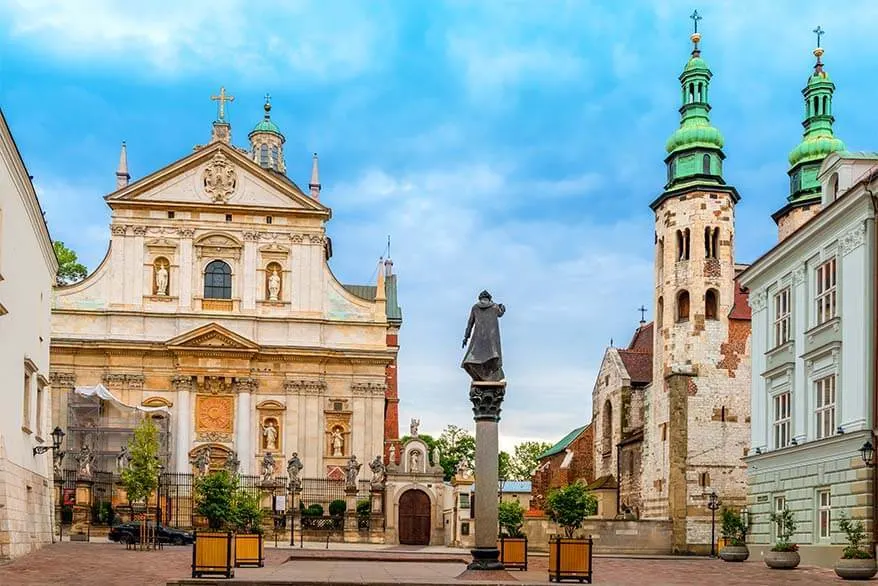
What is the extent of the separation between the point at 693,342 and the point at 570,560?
3838 cm

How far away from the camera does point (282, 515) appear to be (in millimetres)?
51344

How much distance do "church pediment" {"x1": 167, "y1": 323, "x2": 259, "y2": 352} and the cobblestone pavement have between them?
2935cm

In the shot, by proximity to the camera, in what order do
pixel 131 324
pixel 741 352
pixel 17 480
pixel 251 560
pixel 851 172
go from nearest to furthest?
pixel 251 560
pixel 17 480
pixel 851 172
pixel 741 352
pixel 131 324

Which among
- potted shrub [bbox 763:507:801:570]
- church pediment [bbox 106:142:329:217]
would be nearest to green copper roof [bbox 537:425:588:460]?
church pediment [bbox 106:142:329:217]

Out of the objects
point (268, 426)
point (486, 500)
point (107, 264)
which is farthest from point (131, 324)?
point (486, 500)

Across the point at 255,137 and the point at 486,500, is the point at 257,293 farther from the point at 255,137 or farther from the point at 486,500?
the point at 486,500

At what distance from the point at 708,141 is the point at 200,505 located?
3092 centimetres

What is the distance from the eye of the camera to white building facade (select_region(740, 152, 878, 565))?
29781 millimetres

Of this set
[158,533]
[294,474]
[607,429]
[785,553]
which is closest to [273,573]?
[785,553]

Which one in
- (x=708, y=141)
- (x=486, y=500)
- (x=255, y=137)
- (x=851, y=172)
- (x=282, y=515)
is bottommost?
(x=282, y=515)

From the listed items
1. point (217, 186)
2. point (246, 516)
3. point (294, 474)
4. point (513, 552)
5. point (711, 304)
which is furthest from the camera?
point (217, 186)

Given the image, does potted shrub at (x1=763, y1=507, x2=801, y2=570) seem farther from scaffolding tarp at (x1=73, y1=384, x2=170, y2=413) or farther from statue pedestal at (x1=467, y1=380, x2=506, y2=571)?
scaffolding tarp at (x1=73, y1=384, x2=170, y2=413)

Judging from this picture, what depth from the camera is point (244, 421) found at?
6244 cm

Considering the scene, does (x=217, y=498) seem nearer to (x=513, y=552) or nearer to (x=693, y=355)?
(x=513, y=552)
